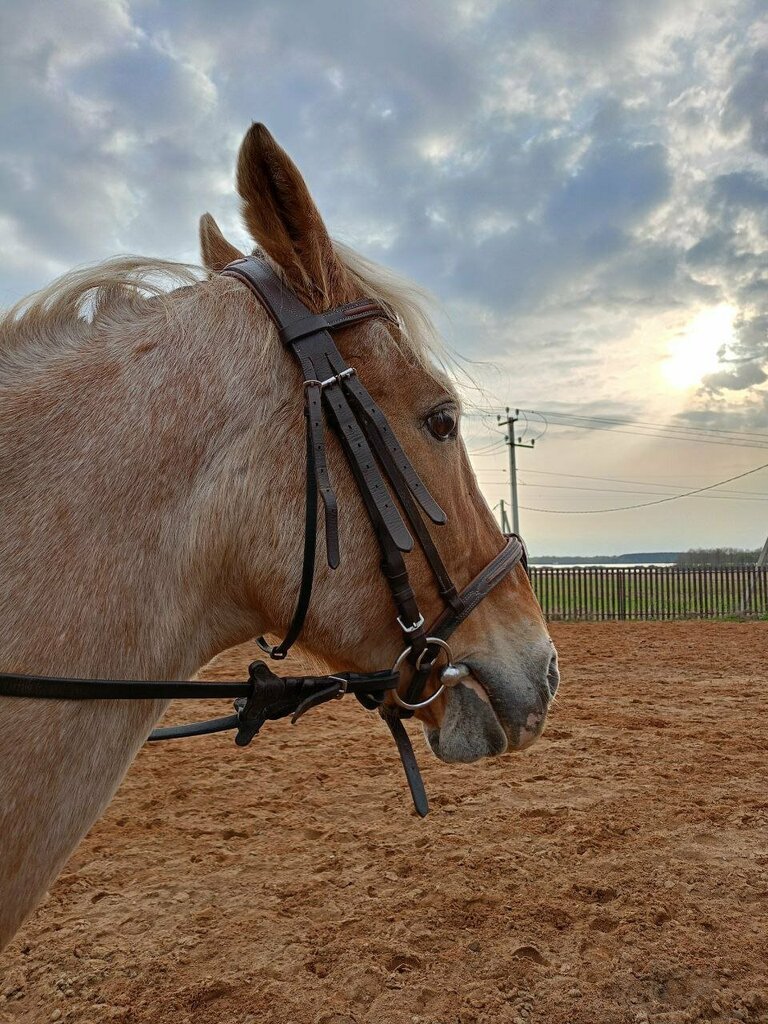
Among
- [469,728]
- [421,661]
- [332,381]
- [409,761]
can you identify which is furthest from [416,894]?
[332,381]

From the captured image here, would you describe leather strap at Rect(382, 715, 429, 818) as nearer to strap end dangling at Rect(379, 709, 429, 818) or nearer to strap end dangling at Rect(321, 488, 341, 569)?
strap end dangling at Rect(379, 709, 429, 818)

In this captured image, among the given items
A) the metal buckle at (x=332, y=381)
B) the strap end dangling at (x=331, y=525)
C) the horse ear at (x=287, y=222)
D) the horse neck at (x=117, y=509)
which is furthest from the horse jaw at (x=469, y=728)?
the horse ear at (x=287, y=222)

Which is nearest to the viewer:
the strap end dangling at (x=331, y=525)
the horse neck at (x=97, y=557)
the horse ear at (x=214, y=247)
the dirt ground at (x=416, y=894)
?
the horse neck at (x=97, y=557)

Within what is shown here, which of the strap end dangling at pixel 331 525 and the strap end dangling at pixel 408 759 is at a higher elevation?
the strap end dangling at pixel 331 525

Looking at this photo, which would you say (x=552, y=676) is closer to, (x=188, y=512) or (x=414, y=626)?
(x=414, y=626)

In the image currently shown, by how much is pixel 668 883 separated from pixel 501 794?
1.58 metres

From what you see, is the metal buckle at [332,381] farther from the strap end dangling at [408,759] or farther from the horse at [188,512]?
the strap end dangling at [408,759]

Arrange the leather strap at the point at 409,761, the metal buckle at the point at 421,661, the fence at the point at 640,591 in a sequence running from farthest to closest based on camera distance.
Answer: the fence at the point at 640,591 → the leather strap at the point at 409,761 → the metal buckle at the point at 421,661

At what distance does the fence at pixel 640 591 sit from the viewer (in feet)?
66.7

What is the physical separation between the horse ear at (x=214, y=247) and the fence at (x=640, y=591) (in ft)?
63.4

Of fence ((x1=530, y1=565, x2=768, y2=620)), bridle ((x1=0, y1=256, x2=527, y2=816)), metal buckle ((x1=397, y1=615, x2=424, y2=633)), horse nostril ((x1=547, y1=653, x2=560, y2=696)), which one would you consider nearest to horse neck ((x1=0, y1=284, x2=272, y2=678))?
bridle ((x1=0, y1=256, x2=527, y2=816))

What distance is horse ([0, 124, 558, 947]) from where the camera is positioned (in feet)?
4.25

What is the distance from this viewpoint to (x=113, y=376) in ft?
4.84

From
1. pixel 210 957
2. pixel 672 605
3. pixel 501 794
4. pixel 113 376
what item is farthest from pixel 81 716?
pixel 672 605
